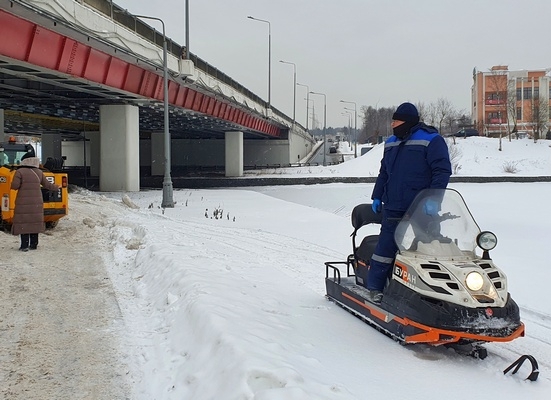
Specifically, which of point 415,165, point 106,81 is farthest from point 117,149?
point 415,165

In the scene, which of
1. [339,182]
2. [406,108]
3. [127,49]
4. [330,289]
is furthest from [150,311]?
[339,182]

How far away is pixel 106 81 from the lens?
22219mm

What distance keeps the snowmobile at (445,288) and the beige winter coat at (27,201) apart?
7167mm

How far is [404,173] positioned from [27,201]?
7805 mm

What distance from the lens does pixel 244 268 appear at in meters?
8.92

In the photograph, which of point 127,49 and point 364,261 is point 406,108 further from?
point 127,49

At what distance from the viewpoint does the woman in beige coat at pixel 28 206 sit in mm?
10273

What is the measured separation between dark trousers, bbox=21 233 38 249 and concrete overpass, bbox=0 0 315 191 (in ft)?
24.1

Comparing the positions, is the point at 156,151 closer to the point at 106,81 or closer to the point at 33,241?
the point at 106,81

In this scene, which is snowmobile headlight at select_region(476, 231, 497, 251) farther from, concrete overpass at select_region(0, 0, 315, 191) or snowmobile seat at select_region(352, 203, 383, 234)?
concrete overpass at select_region(0, 0, 315, 191)

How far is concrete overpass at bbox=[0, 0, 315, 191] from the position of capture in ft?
55.5

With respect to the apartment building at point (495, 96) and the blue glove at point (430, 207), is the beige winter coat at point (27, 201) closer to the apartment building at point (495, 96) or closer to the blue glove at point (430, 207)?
the blue glove at point (430, 207)

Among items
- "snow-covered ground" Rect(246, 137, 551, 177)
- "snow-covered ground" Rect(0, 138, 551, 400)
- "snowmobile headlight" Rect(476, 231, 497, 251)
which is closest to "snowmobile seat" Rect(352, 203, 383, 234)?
"snow-covered ground" Rect(0, 138, 551, 400)

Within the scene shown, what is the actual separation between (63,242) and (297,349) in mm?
8511
